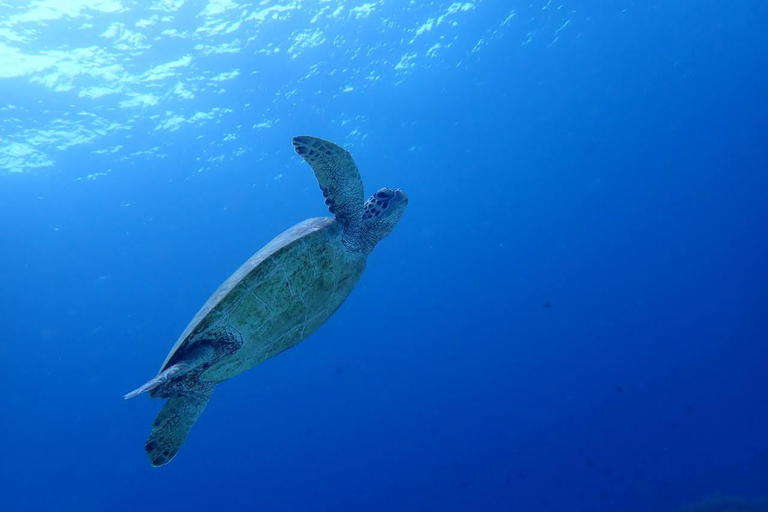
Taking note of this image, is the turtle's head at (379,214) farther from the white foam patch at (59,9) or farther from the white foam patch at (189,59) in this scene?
the white foam patch at (59,9)

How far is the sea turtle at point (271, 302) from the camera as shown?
3793mm

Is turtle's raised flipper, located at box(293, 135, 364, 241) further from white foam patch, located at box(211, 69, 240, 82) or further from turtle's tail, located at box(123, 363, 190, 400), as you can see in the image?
white foam patch, located at box(211, 69, 240, 82)

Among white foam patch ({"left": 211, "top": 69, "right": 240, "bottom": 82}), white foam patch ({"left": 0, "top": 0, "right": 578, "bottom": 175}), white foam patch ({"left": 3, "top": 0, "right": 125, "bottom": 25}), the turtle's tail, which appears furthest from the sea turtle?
white foam patch ({"left": 211, "top": 69, "right": 240, "bottom": 82})

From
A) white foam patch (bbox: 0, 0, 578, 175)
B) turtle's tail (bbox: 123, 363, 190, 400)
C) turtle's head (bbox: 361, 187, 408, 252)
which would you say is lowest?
turtle's tail (bbox: 123, 363, 190, 400)

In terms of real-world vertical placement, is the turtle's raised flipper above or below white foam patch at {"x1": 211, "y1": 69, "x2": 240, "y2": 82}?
below

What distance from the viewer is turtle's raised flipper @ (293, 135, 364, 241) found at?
4.39m

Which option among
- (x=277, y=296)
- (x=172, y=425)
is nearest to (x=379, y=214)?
(x=277, y=296)

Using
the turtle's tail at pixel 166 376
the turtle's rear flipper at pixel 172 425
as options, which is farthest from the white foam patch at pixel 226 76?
the turtle's tail at pixel 166 376

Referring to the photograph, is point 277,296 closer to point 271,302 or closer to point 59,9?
point 271,302

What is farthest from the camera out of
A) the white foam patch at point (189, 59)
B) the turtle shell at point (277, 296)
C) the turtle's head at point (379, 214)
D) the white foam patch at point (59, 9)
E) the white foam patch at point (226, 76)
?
the white foam patch at point (226, 76)

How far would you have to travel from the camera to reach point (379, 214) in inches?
216

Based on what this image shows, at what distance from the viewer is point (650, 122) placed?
4625 cm

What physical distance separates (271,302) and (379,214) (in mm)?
2006

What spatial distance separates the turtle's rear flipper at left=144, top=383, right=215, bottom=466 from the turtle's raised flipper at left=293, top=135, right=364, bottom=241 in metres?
2.43
